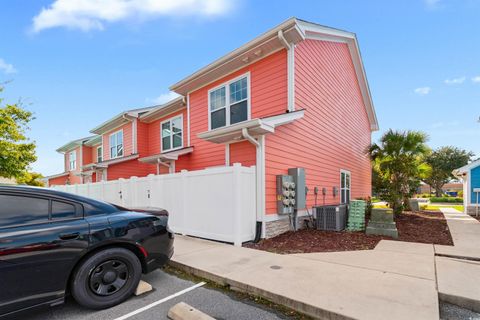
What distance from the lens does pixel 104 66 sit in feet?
40.0

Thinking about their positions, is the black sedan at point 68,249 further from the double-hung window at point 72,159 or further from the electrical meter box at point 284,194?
the double-hung window at point 72,159

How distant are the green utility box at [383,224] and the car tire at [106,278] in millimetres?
6534

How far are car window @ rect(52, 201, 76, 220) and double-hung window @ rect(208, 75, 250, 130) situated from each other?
19.8 feet

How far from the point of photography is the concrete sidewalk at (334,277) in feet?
9.18

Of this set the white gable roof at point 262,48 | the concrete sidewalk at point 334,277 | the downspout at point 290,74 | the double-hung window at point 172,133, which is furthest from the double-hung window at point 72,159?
the downspout at point 290,74

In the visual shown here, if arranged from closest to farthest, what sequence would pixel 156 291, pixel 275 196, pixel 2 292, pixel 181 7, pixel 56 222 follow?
pixel 2 292 → pixel 56 222 → pixel 156 291 → pixel 275 196 → pixel 181 7

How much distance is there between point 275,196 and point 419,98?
16.1m

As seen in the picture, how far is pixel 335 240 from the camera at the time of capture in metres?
6.56

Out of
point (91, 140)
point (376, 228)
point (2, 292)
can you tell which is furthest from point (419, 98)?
point (91, 140)

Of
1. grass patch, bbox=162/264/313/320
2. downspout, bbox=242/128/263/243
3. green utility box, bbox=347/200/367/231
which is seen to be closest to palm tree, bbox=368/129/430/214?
green utility box, bbox=347/200/367/231

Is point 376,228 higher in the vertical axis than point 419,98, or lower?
lower

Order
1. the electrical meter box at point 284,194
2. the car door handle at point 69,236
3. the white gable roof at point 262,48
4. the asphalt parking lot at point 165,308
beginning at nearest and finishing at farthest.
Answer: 1. the car door handle at point 69,236
2. the asphalt parking lot at point 165,308
3. the electrical meter box at point 284,194
4. the white gable roof at point 262,48

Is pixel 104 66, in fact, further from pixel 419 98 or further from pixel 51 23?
pixel 419 98

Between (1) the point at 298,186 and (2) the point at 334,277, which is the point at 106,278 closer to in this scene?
(2) the point at 334,277
